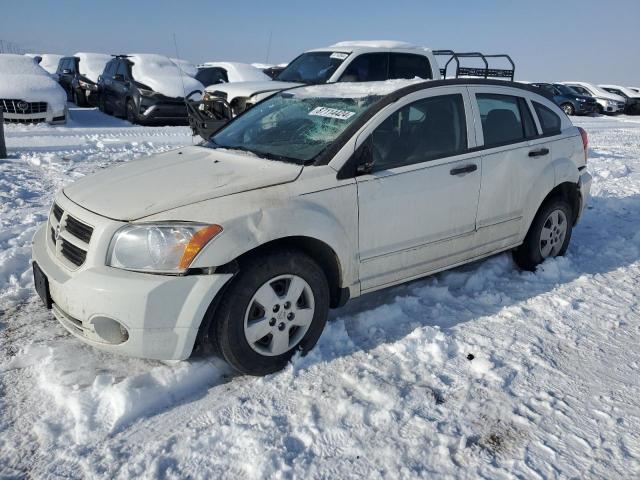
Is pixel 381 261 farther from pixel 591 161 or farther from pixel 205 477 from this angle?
pixel 591 161

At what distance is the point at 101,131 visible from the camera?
1141cm

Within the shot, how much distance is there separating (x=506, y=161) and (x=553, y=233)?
1.02 meters

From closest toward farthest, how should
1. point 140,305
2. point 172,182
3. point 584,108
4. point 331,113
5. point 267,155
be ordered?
point 140,305
point 172,182
point 267,155
point 331,113
point 584,108

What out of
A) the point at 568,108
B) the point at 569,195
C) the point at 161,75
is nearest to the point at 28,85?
the point at 161,75

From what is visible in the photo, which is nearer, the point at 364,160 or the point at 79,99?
the point at 364,160

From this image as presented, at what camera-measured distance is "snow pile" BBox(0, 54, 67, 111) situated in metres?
11.0

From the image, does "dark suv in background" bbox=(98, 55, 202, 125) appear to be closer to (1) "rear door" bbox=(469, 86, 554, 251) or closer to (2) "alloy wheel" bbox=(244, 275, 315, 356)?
(1) "rear door" bbox=(469, 86, 554, 251)

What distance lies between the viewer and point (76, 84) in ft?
55.7

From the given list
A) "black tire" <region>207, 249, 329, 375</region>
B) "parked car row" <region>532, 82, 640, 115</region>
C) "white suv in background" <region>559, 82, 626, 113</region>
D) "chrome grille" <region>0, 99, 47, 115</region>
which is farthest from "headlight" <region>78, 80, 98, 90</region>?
"white suv in background" <region>559, 82, 626, 113</region>

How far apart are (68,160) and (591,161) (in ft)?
29.9

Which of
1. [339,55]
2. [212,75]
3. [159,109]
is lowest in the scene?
[159,109]

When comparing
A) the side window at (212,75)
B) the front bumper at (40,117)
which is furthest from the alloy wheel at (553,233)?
the side window at (212,75)

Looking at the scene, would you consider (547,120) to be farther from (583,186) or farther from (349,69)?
(349,69)

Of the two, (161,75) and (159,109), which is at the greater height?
(161,75)
